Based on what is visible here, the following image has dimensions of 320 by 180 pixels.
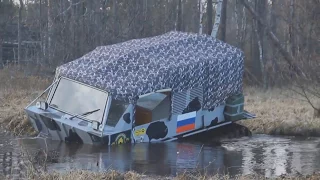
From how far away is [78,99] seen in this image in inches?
661

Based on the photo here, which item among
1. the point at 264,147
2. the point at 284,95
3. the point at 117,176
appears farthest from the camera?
the point at 284,95

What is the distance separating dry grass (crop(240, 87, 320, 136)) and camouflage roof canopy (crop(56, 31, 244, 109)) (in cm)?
217

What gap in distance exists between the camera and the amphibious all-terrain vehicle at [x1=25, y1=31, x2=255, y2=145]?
16219 mm

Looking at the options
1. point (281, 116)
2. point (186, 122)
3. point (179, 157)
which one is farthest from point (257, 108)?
point (179, 157)

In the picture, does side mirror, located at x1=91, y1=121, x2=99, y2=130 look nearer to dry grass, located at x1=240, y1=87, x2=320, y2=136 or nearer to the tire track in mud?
the tire track in mud

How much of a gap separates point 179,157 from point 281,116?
7447 mm

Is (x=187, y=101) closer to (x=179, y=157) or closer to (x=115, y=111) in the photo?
(x=115, y=111)

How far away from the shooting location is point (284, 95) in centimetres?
2850

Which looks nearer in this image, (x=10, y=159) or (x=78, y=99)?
(x=10, y=159)

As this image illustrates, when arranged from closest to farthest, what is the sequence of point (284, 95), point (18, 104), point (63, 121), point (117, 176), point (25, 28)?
point (117, 176), point (63, 121), point (18, 104), point (284, 95), point (25, 28)

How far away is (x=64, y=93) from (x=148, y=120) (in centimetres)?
231

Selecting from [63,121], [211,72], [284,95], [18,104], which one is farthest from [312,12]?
[63,121]

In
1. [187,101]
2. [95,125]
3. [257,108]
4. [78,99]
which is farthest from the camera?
[257,108]

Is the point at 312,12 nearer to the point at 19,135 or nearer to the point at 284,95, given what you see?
the point at 284,95
